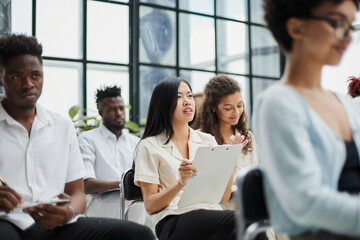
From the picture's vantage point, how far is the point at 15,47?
1928 mm

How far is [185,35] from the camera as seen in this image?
663 centimetres

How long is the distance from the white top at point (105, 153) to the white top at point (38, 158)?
6.24ft

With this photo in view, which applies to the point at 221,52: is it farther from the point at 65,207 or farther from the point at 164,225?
the point at 65,207

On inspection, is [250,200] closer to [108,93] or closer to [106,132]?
[106,132]

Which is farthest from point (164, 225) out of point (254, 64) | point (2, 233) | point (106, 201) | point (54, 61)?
point (254, 64)

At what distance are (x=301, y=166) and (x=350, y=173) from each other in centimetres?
18

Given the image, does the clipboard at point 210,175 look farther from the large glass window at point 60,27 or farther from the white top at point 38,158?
the large glass window at point 60,27

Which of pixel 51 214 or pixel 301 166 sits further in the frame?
pixel 51 214

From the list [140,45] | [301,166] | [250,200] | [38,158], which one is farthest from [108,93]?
[301,166]

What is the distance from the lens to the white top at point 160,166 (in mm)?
2275

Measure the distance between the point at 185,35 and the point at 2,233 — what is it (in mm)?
5269

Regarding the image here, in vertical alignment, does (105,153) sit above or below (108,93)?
below

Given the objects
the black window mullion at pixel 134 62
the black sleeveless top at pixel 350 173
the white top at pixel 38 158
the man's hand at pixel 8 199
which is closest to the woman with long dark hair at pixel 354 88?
the white top at pixel 38 158

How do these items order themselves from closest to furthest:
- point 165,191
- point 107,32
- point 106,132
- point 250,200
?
point 250,200 < point 165,191 < point 106,132 < point 107,32
